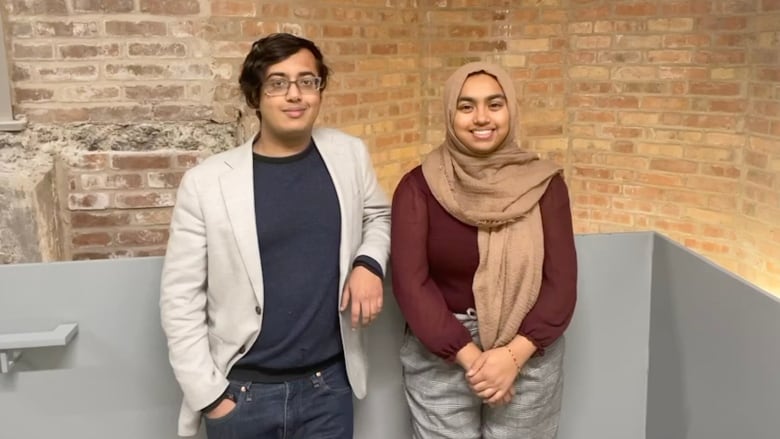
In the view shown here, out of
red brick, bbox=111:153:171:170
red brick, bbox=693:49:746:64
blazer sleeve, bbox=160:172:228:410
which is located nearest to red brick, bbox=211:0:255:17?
red brick, bbox=111:153:171:170

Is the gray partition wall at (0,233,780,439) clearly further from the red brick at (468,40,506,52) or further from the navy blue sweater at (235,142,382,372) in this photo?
the red brick at (468,40,506,52)

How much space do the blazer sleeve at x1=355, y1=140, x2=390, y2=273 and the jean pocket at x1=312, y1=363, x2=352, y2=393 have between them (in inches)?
9.5

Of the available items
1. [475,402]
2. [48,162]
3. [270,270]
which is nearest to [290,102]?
[270,270]

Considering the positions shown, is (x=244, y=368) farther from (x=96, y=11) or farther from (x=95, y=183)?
(x=96, y=11)

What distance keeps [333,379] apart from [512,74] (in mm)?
2088

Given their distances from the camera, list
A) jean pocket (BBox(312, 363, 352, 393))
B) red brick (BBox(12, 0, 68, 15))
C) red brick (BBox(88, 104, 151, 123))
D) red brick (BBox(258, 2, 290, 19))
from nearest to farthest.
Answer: jean pocket (BBox(312, 363, 352, 393))
red brick (BBox(12, 0, 68, 15))
red brick (BBox(88, 104, 151, 123))
red brick (BBox(258, 2, 290, 19))

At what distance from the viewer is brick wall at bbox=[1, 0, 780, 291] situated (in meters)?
2.23

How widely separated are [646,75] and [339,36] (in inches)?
51.0

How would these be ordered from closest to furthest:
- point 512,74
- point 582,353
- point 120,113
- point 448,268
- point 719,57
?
point 448,268 < point 582,353 < point 120,113 < point 719,57 < point 512,74

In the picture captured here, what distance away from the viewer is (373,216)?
5.22 feet

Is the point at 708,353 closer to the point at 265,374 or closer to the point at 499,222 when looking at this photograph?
the point at 499,222

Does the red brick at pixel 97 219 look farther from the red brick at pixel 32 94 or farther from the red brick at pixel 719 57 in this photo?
the red brick at pixel 719 57

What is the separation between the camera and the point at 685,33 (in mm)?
2838

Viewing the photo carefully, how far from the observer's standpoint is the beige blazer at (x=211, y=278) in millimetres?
1394
